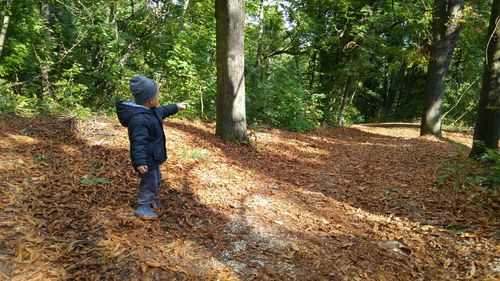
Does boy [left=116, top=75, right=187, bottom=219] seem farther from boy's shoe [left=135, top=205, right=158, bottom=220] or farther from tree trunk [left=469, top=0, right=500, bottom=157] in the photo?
tree trunk [left=469, top=0, right=500, bottom=157]

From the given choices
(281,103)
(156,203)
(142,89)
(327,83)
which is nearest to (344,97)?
(327,83)

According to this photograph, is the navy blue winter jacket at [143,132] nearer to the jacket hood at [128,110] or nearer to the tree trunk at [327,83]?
the jacket hood at [128,110]

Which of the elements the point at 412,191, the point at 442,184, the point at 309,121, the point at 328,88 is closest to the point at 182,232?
the point at 412,191

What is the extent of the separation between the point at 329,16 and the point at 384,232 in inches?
627

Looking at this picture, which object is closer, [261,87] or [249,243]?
[249,243]

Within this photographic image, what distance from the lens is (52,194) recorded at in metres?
4.11

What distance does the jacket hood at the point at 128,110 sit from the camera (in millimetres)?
3711

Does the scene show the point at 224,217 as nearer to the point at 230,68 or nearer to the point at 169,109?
the point at 169,109

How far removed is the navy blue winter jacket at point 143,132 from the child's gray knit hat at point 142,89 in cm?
9

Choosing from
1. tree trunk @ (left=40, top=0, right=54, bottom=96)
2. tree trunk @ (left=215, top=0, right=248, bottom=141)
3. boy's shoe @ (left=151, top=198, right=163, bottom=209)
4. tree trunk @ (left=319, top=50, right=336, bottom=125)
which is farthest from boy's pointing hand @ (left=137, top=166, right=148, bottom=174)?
tree trunk @ (left=319, top=50, right=336, bottom=125)

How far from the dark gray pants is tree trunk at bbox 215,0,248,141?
3632mm

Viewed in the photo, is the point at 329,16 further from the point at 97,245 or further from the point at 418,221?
the point at 97,245

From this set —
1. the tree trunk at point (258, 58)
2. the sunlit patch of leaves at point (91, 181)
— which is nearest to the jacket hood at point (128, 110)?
the sunlit patch of leaves at point (91, 181)

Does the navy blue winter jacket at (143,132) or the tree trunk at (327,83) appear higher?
the tree trunk at (327,83)
